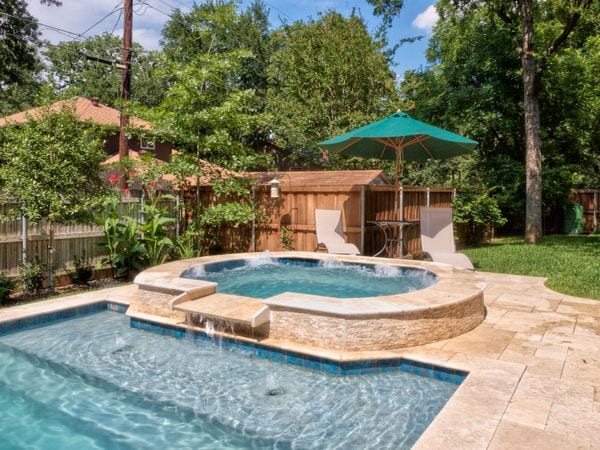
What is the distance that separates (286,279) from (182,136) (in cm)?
418

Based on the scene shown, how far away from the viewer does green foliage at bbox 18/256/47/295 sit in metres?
6.85

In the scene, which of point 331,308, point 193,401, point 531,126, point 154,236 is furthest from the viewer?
point 531,126

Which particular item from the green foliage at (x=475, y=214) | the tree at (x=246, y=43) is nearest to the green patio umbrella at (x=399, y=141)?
the green foliage at (x=475, y=214)

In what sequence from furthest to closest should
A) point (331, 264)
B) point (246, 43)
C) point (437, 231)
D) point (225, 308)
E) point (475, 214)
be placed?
point (246, 43), point (475, 214), point (437, 231), point (331, 264), point (225, 308)

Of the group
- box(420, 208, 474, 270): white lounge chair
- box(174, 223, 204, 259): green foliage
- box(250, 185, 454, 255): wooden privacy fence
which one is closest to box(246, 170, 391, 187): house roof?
box(250, 185, 454, 255): wooden privacy fence

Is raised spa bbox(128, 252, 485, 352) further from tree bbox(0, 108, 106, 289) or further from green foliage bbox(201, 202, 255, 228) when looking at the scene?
green foliage bbox(201, 202, 255, 228)

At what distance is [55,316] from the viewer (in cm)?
565

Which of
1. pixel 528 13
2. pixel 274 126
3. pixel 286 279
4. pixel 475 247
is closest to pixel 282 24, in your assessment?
pixel 274 126

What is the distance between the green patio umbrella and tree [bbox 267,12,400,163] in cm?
867

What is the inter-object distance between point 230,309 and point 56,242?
4435 mm

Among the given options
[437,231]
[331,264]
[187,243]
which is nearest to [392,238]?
[437,231]

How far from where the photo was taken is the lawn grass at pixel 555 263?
734 centimetres

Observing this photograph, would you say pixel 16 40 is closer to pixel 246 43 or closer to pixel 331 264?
pixel 246 43

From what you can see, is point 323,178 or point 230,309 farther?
point 323,178
